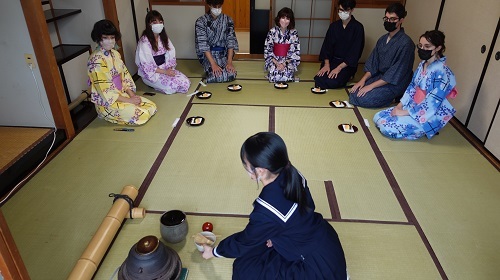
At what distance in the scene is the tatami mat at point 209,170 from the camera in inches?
108

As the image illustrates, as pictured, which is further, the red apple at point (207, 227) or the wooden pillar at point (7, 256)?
the red apple at point (207, 227)

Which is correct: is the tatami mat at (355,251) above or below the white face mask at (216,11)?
below

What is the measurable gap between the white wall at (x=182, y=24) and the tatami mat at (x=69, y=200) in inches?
124

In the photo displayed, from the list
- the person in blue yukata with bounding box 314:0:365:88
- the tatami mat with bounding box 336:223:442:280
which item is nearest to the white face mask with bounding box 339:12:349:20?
the person in blue yukata with bounding box 314:0:365:88

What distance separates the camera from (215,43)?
17.5 ft

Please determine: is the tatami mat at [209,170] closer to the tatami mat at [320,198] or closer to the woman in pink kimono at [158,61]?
the tatami mat at [320,198]

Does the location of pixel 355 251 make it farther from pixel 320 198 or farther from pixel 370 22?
pixel 370 22

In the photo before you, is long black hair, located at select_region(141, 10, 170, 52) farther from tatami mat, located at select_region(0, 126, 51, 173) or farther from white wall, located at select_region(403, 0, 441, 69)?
white wall, located at select_region(403, 0, 441, 69)

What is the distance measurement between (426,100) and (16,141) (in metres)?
3.90

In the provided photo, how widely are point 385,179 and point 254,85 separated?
255 centimetres

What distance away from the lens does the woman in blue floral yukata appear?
523 cm

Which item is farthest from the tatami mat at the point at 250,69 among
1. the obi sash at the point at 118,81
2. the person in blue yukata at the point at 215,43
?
the obi sash at the point at 118,81

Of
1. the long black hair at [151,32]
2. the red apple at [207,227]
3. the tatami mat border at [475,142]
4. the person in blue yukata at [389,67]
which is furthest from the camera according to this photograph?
the long black hair at [151,32]

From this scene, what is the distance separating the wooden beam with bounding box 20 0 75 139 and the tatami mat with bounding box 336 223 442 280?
9.04ft
